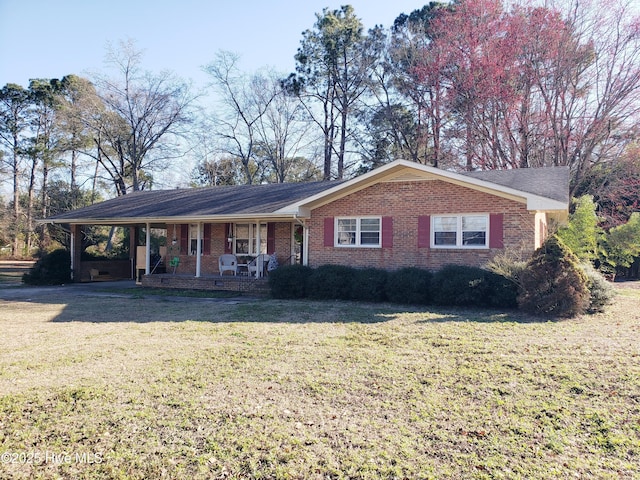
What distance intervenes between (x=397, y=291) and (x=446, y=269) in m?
1.43

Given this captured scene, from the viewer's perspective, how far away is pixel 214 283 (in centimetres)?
1570

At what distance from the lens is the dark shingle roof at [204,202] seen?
16.4m

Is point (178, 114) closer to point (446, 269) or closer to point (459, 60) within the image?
point (459, 60)

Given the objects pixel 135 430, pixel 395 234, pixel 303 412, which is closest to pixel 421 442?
pixel 303 412

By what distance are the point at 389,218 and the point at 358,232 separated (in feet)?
3.78

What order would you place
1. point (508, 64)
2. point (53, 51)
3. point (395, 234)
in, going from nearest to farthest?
point (53, 51) → point (395, 234) → point (508, 64)

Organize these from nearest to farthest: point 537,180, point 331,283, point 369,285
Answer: point 369,285, point 331,283, point 537,180

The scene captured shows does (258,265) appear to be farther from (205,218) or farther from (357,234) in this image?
(357,234)

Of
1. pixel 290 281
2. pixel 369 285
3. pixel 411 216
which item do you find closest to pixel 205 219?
pixel 290 281

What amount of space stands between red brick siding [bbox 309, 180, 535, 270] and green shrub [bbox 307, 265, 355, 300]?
50.0 inches

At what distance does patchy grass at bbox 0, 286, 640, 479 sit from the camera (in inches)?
136

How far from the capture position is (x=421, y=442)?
376cm

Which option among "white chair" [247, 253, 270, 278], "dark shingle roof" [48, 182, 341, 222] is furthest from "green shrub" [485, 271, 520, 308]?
"white chair" [247, 253, 270, 278]

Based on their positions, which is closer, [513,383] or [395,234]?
[513,383]
